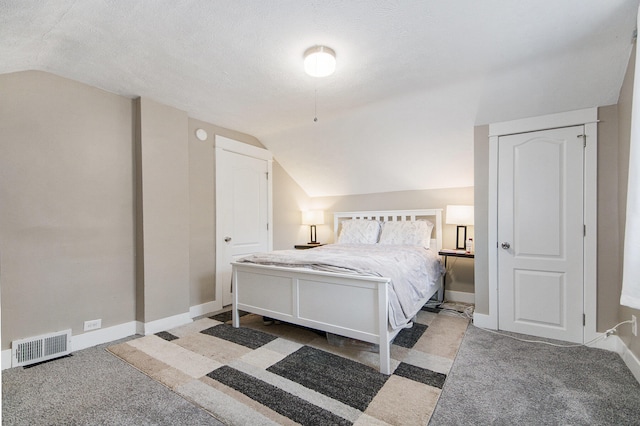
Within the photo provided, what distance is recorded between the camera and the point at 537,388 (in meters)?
2.15

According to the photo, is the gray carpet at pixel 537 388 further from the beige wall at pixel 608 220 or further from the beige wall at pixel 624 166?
the beige wall at pixel 608 220

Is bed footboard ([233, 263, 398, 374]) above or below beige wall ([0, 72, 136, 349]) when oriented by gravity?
below

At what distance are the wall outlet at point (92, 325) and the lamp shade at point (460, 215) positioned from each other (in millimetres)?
3827

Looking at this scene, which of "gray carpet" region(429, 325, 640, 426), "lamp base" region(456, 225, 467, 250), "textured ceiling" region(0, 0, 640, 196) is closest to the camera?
"gray carpet" region(429, 325, 640, 426)

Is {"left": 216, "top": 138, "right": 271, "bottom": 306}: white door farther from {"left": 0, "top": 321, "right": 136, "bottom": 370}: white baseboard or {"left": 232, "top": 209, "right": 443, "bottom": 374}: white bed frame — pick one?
{"left": 0, "top": 321, "right": 136, "bottom": 370}: white baseboard

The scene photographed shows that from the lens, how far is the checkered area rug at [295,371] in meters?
1.94

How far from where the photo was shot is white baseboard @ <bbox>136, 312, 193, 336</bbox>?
310 cm

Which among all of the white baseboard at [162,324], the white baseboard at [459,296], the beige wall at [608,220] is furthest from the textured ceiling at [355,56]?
the white baseboard at [162,324]

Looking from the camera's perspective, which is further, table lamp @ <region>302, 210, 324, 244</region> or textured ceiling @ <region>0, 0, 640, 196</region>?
table lamp @ <region>302, 210, 324, 244</region>

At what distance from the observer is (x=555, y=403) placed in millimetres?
1992

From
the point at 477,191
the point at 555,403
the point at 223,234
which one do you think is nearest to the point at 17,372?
the point at 223,234

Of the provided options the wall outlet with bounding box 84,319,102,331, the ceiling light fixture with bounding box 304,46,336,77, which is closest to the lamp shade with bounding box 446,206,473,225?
the ceiling light fixture with bounding box 304,46,336,77

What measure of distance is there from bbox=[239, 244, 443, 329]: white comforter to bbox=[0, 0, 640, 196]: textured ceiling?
1.42m

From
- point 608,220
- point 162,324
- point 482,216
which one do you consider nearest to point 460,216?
point 482,216
